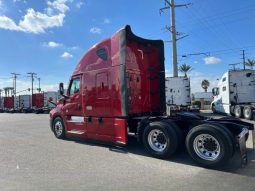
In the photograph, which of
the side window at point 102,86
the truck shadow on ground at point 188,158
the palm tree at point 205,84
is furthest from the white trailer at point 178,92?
the palm tree at point 205,84

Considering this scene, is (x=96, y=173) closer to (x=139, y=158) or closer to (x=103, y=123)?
(x=139, y=158)

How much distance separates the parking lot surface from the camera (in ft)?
17.8

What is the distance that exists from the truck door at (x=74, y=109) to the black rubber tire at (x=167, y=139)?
322cm

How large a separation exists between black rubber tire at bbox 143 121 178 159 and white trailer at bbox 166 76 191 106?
15736mm

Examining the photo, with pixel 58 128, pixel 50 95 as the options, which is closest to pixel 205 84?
pixel 50 95

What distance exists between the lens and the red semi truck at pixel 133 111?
6.88 m

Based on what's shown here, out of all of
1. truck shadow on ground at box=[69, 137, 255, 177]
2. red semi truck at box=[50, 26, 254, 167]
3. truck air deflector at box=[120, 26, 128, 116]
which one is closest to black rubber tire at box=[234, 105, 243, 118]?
red semi truck at box=[50, 26, 254, 167]

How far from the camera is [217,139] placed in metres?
6.58

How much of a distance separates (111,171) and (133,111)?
331 cm

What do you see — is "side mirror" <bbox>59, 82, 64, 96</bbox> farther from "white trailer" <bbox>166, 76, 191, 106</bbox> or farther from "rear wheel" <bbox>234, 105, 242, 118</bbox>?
"white trailer" <bbox>166, 76, 191, 106</bbox>

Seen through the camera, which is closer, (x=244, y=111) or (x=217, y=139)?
(x=217, y=139)

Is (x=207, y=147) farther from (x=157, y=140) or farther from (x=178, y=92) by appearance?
(x=178, y=92)

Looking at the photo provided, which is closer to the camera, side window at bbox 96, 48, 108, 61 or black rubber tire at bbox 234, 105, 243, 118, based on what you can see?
side window at bbox 96, 48, 108, 61

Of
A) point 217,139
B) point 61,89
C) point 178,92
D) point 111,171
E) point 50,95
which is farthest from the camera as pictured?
point 50,95
